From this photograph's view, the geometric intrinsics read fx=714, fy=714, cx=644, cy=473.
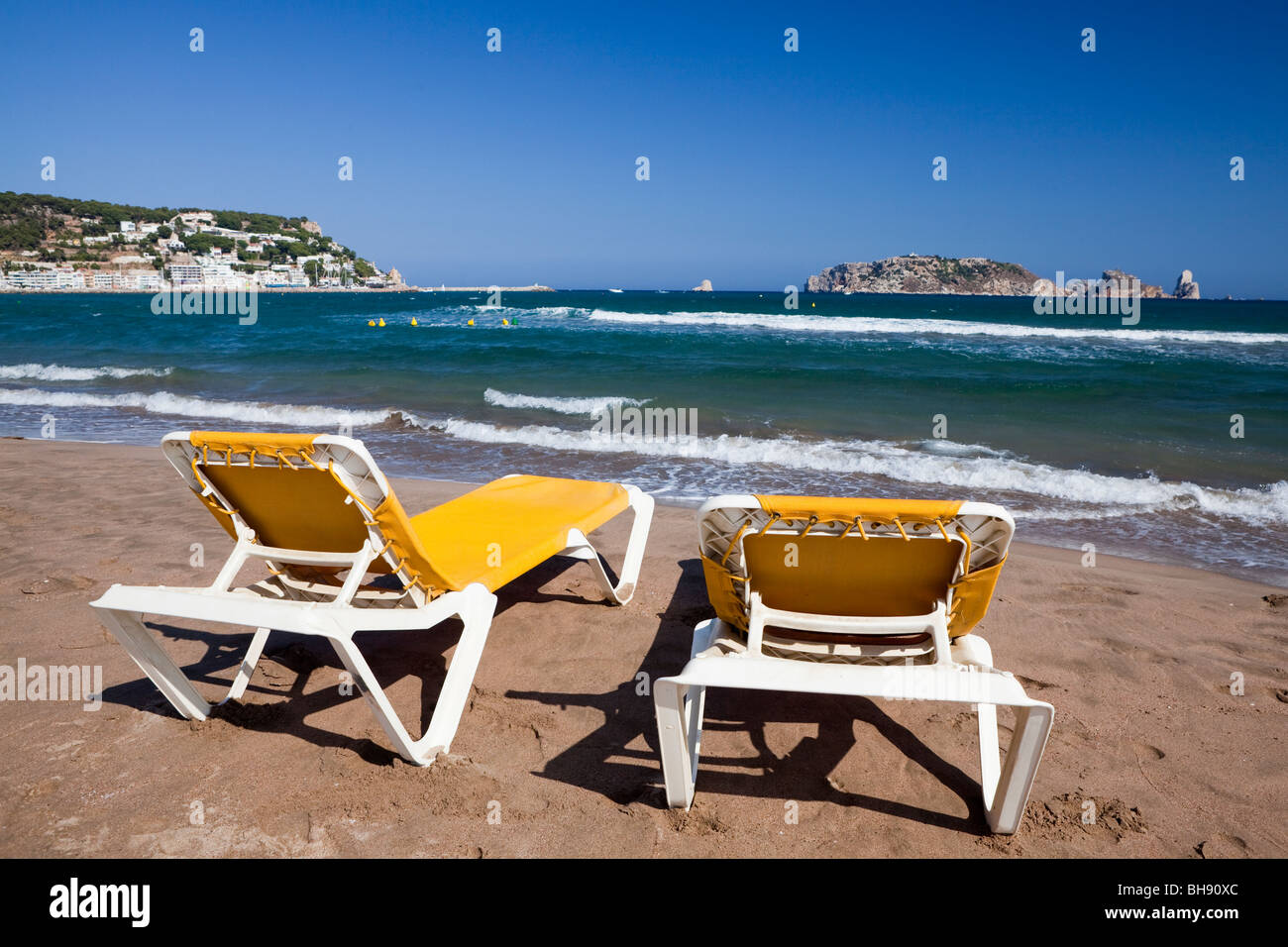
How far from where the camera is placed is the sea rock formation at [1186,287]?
13025 cm

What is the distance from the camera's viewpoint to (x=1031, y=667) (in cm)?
367

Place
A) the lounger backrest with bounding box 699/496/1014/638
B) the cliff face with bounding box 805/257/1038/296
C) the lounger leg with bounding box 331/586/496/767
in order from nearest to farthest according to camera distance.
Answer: the lounger backrest with bounding box 699/496/1014/638 → the lounger leg with bounding box 331/586/496/767 → the cliff face with bounding box 805/257/1038/296

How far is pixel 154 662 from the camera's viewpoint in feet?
9.75

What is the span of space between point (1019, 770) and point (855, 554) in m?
0.85

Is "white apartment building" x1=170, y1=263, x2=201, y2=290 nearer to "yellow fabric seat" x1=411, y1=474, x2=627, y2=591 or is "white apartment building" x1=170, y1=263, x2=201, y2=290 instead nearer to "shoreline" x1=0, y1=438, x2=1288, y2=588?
"shoreline" x1=0, y1=438, x2=1288, y2=588

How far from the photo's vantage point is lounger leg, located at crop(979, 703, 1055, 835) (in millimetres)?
2179

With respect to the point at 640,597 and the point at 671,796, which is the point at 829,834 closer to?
the point at 671,796

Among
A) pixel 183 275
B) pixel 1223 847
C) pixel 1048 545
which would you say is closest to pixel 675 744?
pixel 1223 847

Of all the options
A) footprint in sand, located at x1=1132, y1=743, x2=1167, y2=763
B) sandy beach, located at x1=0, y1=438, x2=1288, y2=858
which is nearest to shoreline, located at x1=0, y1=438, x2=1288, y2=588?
sandy beach, located at x1=0, y1=438, x2=1288, y2=858

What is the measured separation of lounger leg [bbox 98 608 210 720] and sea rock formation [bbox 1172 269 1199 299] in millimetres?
165457

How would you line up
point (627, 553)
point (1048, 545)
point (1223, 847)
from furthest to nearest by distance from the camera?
point (1048, 545) → point (627, 553) → point (1223, 847)

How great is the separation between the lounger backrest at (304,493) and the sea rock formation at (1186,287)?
6491 inches

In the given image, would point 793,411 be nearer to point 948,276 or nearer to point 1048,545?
point 1048,545
